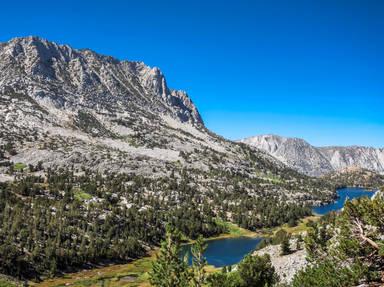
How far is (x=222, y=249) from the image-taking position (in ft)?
523

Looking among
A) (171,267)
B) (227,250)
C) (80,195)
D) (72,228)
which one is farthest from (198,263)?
(80,195)

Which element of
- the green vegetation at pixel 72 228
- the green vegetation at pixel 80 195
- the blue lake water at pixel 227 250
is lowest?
the blue lake water at pixel 227 250

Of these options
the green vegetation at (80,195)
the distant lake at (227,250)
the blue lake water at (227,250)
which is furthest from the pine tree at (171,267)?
the green vegetation at (80,195)

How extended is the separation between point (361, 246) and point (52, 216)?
441ft

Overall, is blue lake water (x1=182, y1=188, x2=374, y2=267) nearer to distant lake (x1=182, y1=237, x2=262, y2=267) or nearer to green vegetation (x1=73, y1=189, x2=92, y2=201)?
distant lake (x1=182, y1=237, x2=262, y2=267)

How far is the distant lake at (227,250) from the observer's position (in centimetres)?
13838

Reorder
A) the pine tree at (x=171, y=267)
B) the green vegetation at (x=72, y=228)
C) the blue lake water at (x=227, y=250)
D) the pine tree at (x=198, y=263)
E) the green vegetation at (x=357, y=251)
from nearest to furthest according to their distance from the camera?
the green vegetation at (x=357, y=251), the pine tree at (x=198, y=263), the pine tree at (x=171, y=267), the green vegetation at (x=72, y=228), the blue lake water at (x=227, y=250)

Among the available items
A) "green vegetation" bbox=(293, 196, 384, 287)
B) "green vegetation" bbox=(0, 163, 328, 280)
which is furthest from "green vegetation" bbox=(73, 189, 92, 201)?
"green vegetation" bbox=(293, 196, 384, 287)

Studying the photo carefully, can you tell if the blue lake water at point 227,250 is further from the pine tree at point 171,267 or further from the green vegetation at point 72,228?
the pine tree at point 171,267

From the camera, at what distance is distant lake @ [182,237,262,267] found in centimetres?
13838

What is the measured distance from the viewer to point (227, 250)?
6201 inches

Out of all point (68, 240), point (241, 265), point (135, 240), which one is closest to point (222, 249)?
point (135, 240)

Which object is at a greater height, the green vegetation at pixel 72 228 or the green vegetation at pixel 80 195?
the green vegetation at pixel 80 195

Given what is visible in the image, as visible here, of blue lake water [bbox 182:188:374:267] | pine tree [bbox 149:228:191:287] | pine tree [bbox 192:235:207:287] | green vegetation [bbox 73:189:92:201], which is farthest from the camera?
green vegetation [bbox 73:189:92:201]
